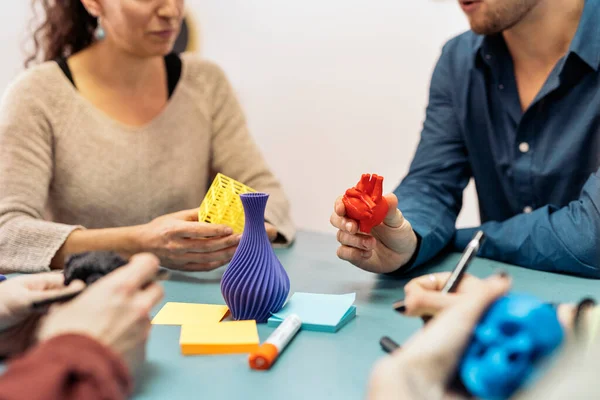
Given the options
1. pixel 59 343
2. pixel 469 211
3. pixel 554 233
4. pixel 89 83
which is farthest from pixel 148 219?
pixel 469 211

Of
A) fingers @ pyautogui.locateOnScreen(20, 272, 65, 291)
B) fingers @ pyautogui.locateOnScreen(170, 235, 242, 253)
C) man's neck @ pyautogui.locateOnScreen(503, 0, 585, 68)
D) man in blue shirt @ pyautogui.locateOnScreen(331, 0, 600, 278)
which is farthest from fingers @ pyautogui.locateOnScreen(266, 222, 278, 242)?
man's neck @ pyautogui.locateOnScreen(503, 0, 585, 68)

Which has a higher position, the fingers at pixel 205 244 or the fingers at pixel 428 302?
the fingers at pixel 428 302

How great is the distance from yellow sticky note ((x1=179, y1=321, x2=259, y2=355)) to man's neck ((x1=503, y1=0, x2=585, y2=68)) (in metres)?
1.03

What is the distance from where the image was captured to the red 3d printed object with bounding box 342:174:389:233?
3.35ft

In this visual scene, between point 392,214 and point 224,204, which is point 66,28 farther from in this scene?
point 392,214

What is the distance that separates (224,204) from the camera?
3.76ft

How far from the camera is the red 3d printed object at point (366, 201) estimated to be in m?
1.02

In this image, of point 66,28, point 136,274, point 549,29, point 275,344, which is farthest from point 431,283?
point 66,28

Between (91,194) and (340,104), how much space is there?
3.72 ft

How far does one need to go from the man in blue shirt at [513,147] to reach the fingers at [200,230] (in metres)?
0.23

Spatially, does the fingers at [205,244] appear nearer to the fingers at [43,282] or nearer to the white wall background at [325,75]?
the fingers at [43,282]

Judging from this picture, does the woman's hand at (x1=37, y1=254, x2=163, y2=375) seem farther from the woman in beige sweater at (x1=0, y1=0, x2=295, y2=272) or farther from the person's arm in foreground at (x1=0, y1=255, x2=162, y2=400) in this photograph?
the woman in beige sweater at (x1=0, y1=0, x2=295, y2=272)

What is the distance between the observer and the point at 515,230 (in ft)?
4.20

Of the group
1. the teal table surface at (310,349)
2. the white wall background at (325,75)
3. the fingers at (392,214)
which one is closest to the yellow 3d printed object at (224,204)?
the teal table surface at (310,349)
